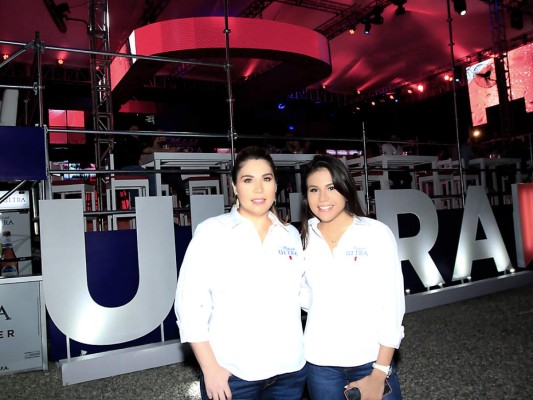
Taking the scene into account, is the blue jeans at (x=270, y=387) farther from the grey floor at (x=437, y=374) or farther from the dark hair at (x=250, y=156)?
the grey floor at (x=437, y=374)

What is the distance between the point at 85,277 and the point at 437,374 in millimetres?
2071

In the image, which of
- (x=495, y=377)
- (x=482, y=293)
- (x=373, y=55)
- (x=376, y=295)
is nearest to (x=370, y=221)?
(x=376, y=295)

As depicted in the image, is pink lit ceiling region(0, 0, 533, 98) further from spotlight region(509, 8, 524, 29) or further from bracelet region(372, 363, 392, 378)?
bracelet region(372, 363, 392, 378)

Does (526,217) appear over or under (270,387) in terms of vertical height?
over

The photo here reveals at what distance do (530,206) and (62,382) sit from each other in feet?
15.6

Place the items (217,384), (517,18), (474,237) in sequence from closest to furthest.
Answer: (217,384) → (474,237) → (517,18)

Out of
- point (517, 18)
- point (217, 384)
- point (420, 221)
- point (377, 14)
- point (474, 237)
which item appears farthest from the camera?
point (517, 18)

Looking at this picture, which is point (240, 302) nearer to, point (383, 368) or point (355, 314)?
point (355, 314)

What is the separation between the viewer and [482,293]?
171 inches

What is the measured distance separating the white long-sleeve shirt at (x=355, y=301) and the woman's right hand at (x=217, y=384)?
277 millimetres

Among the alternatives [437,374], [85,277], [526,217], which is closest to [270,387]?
[437,374]

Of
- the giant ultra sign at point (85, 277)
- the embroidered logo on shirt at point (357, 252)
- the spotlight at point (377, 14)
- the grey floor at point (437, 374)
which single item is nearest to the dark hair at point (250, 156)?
the embroidered logo on shirt at point (357, 252)

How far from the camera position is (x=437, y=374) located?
96.7 inches

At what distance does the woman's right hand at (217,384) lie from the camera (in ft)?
3.96
